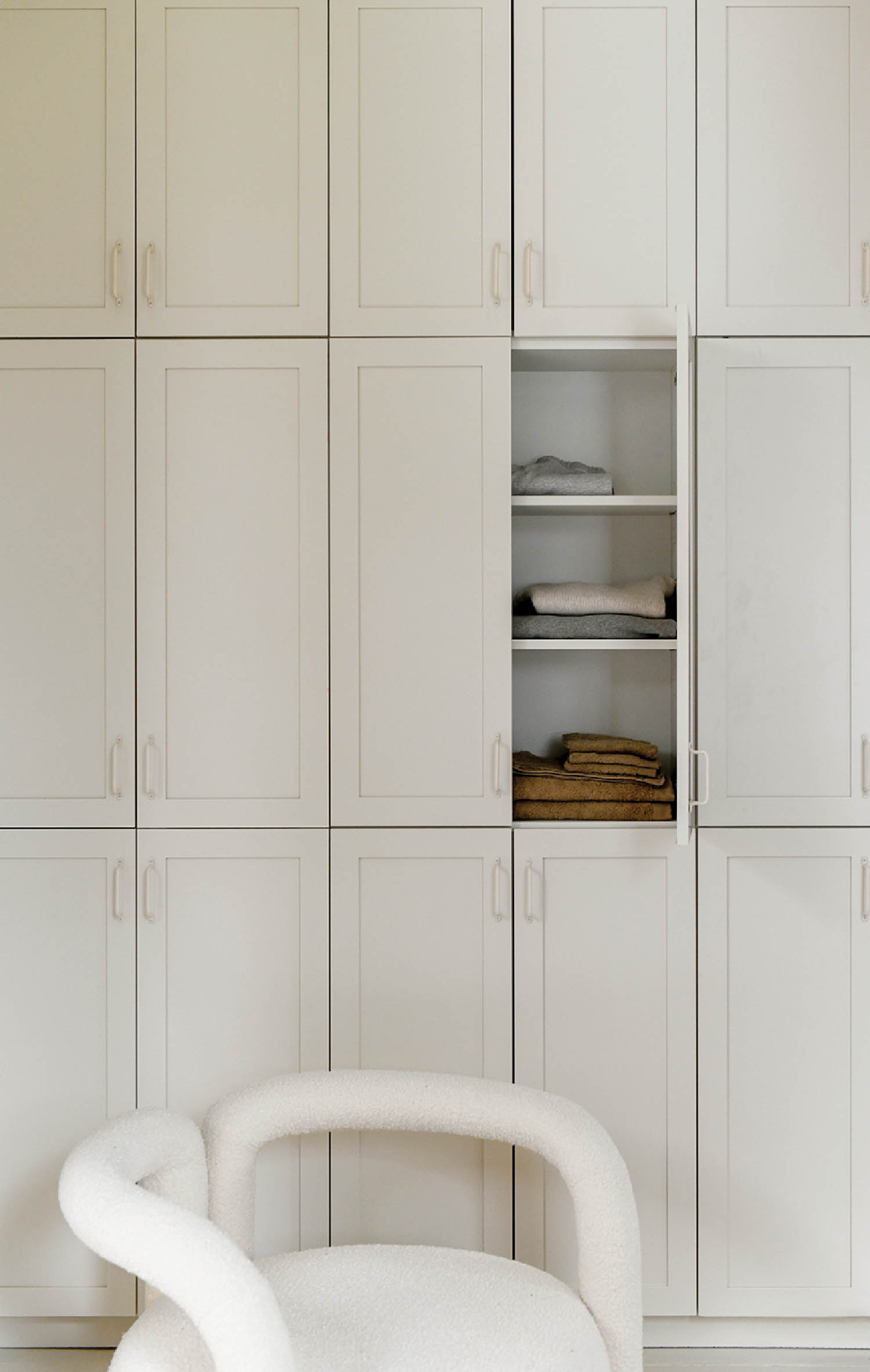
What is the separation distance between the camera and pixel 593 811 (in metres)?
1.99

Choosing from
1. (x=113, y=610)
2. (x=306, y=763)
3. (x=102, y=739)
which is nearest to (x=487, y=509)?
(x=306, y=763)

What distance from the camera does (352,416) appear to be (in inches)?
76.7

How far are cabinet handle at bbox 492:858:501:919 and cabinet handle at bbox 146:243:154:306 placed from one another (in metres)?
1.28

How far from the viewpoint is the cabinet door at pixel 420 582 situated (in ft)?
6.39

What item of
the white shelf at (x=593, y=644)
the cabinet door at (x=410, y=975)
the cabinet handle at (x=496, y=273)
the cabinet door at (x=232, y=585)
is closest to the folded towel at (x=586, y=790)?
the cabinet door at (x=410, y=975)

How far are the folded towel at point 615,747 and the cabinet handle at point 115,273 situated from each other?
4.11ft

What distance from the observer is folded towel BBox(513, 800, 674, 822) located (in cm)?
198

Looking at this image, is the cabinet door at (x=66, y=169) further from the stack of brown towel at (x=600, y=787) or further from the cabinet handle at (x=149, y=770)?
the stack of brown towel at (x=600, y=787)

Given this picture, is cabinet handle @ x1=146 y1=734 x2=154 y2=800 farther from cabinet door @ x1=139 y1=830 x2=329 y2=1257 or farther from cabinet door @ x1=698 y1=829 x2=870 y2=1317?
cabinet door @ x1=698 y1=829 x2=870 y2=1317

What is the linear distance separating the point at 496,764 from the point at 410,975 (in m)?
0.44

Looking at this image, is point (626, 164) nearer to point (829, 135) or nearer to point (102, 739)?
point (829, 135)

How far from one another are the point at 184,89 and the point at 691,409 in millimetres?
1166

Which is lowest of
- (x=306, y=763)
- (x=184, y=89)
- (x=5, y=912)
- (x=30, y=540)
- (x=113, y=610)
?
(x=5, y=912)

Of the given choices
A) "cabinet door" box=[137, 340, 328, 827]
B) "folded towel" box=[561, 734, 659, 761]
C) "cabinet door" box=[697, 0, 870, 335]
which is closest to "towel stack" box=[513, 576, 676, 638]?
"folded towel" box=[561, 734, 659, 761]
